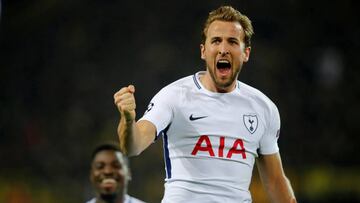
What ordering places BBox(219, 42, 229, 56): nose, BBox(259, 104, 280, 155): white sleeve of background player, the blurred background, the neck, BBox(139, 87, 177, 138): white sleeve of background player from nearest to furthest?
the neck
BBox(139, 87, 177, 138): white sleeve of background player
BBox(219, 42, 229, 56): nose
BBox(259, 104, 280, 155): white sleeve of background player
the blurred background

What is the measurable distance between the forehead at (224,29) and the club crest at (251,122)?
496mm

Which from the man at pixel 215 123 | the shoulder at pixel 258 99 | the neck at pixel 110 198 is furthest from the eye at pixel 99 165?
the shoulder at pixel 258 99

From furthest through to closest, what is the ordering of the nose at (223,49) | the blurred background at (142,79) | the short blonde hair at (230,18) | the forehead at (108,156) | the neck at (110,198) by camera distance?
the blurred background at (142,79) < the short blonde hair at (230,18) < the nose at (223,49) < the forehead at (108,156) < the neck at (110,198)

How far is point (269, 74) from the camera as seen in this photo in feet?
51.5

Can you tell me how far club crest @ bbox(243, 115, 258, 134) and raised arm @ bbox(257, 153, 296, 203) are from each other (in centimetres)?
27

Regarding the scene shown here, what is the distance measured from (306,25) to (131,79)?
384 centimetres

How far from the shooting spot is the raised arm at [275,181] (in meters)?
5.12

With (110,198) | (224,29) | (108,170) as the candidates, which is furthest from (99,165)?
(224,29)

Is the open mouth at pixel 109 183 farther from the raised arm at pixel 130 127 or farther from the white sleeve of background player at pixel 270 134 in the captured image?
the white sleeve of background player at pixel 270 134

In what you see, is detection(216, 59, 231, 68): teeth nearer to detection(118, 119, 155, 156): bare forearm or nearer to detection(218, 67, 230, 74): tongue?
detection(218, 67, 230, 74): tongue

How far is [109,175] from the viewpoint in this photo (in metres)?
3.88

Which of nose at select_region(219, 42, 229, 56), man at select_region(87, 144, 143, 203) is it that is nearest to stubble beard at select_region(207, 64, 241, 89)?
nose at select_region(219, 42, 229, 56)

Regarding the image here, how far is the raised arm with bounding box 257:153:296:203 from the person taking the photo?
5117 millimetres

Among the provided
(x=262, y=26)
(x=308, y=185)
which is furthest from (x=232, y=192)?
(x=262, y=26)
